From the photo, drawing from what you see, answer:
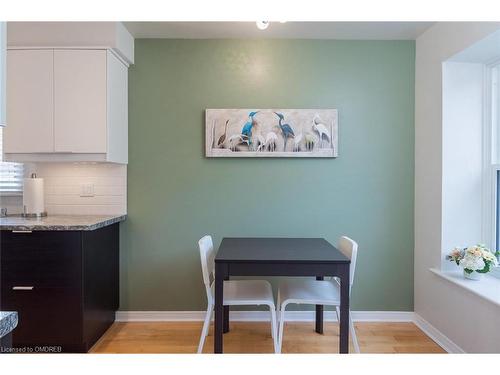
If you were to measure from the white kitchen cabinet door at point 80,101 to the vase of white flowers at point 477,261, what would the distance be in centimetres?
267

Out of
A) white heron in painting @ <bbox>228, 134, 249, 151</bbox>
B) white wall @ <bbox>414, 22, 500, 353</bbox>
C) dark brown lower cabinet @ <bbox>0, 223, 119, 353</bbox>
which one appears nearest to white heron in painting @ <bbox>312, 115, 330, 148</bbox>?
white heron in painting @ <bbox>228, 134, 249, 151</bbox>

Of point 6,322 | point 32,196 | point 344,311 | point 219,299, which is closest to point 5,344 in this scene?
point 6,322

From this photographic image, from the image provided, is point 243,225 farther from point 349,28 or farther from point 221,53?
point 349,28

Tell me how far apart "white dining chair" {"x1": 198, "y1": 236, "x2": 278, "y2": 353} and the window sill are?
4.15 feet

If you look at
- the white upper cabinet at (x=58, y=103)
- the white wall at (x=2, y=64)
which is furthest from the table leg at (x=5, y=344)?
the white upper cabinet at (x=58, y=103)

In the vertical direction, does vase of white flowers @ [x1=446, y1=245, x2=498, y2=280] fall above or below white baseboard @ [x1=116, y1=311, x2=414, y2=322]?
above

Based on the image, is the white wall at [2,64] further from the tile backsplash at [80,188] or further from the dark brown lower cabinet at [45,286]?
the tile backsplash at [80,188]

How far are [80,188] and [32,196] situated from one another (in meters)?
0.35

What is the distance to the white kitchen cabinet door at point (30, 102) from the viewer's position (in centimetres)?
254

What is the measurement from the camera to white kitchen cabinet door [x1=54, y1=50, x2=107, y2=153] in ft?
8.43

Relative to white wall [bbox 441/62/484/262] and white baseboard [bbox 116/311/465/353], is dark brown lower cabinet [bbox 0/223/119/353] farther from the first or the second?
white wall [bbox 441/62/484/262]

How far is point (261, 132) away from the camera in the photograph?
2926mm

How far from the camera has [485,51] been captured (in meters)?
2.38

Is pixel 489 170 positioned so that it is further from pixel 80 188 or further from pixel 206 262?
pixel 80 188
